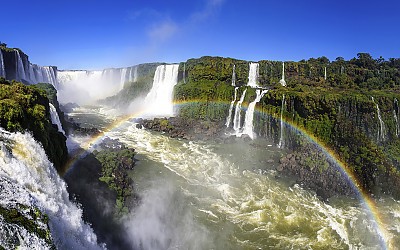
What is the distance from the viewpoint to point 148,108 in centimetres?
4638

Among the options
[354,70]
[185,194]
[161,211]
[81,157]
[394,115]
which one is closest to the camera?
[161,211]

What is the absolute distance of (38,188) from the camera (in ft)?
31.9

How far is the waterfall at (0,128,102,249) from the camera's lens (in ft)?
27.3

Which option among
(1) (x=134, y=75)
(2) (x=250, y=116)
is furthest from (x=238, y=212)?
(1) (x=134, y=75)

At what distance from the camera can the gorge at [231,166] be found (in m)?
11.0

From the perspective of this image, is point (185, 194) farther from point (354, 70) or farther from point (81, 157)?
point (354, 70)

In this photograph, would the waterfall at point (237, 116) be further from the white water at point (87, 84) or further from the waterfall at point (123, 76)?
the white water at point (87, 84)

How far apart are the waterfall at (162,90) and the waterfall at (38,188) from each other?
33546mm

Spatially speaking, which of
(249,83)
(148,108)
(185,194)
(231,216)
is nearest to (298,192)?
(231,216)

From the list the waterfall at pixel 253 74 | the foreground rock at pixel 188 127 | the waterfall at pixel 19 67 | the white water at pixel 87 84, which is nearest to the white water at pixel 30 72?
the waterfall at pixel 19 67

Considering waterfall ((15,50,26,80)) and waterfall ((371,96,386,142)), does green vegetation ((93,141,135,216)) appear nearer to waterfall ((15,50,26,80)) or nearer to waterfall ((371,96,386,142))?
waterfall ((371,96,386,142))

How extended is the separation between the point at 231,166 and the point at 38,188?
16.0 metres

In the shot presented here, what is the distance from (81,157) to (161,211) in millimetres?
7896

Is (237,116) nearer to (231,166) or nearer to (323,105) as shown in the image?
(323,105)
